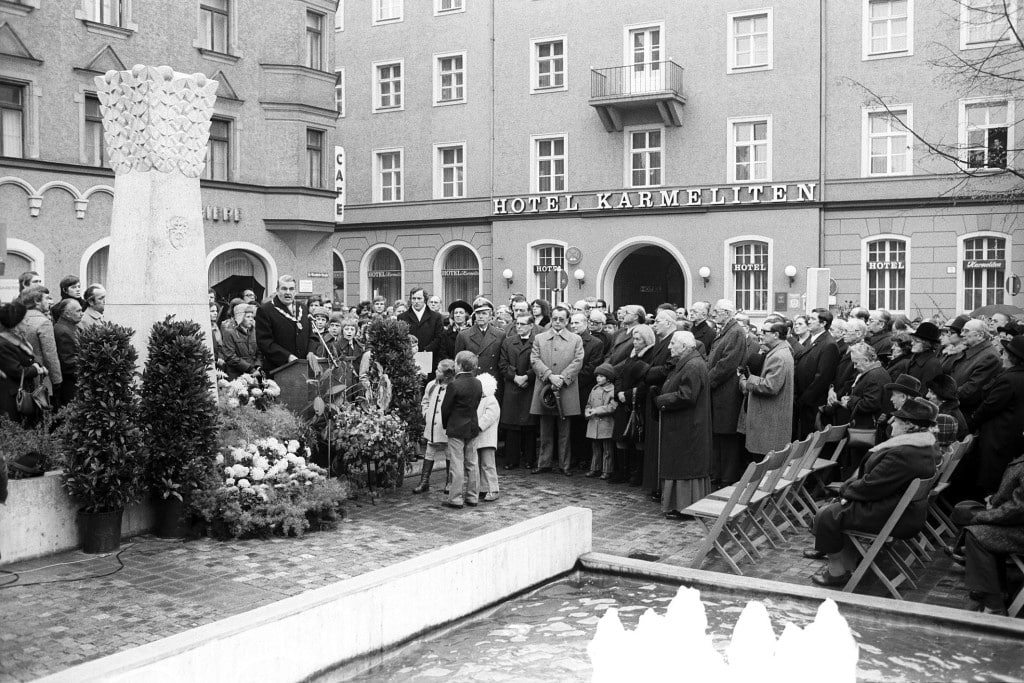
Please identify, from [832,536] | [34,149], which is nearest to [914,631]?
[832,536]

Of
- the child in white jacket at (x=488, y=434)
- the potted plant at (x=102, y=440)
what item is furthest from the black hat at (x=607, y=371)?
the potted plant at (x=102, y=440)

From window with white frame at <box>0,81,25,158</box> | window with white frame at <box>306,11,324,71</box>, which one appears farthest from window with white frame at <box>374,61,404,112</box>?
window with white frame at <box>0,81,25,158</box>

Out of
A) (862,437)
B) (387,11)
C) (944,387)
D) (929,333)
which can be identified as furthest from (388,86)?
(944,387)

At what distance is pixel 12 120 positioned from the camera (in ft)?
71.2

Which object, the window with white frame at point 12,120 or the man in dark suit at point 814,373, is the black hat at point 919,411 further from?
the window with white frame at point 12,120

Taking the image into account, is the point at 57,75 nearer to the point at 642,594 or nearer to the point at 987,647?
the point at 642,594

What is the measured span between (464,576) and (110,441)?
3.64 meters

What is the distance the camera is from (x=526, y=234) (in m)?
35.7

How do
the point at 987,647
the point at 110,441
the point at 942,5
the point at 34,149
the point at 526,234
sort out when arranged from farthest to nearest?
the point at 526,234, the point at 942,5, the point at 34,149, the point at 110,441, the point at 987,647

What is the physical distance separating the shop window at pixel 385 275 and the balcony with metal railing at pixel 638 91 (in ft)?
33.5

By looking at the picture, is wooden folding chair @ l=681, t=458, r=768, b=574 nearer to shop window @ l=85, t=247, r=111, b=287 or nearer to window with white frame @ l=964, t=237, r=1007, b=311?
shop window @ l=85, t=247, r=111, b=287

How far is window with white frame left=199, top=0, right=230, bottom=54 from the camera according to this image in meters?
25.4

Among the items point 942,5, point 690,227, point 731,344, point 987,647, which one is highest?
point 942,5

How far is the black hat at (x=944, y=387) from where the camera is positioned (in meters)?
9.42
